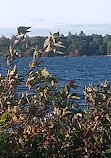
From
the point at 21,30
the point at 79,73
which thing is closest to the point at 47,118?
the point at 21,30

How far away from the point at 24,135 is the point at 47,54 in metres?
0.79

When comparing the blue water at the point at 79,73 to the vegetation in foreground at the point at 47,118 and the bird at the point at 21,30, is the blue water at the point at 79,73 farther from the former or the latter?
the bird at the point at 21,30

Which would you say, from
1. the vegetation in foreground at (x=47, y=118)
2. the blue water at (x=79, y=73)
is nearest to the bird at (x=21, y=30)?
the vegetation in foreground at (x=47, y=118)

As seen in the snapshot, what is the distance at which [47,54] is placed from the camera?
3.98 metres

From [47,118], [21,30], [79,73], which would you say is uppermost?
[21,30]

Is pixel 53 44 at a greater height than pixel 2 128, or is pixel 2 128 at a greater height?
pixel 53 44

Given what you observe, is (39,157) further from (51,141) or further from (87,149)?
(87,149)

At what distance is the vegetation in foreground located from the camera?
370 centimetres

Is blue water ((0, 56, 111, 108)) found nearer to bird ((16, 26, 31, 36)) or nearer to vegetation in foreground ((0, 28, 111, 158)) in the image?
vegetation in foreground ((0, 28, 111, 158))

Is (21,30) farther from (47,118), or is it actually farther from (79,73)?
(79,73)

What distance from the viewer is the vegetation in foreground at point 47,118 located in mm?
3701

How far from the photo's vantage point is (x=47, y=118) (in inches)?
157

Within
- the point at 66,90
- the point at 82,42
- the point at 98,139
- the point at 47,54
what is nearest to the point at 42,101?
the point at 66,90

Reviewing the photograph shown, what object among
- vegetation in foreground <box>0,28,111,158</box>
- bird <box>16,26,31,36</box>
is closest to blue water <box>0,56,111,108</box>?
vegetation in foreground <box>0,28,111,158</box>
